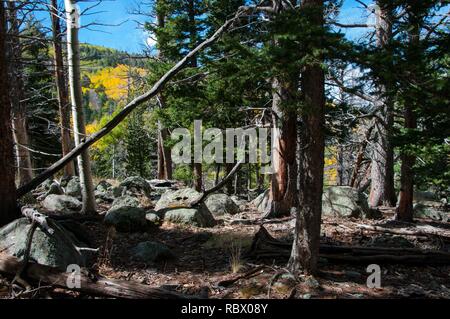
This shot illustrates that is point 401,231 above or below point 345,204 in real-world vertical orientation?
below

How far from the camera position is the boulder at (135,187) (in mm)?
13227

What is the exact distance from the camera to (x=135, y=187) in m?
13.6

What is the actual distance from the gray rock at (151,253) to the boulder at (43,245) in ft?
4.09

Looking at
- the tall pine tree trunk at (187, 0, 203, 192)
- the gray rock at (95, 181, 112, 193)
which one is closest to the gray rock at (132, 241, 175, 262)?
→ the gray rock at (95, 181, 112, 193)

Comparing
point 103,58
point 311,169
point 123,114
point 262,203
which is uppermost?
point 103,58

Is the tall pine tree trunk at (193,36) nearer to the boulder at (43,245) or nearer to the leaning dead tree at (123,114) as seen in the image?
the leaning dead tree at (123,114)

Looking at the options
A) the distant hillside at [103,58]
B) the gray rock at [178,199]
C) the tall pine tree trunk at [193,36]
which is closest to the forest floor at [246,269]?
the gray rock at [178,199]

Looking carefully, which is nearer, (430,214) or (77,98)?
(77,98)

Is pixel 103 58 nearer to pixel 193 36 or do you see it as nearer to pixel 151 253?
pixel 151 253

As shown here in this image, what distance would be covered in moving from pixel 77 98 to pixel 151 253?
4263mm

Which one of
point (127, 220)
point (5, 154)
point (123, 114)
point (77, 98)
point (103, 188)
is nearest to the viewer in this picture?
point (5, 154)

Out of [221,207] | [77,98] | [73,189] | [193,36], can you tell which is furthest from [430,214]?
[73,189]

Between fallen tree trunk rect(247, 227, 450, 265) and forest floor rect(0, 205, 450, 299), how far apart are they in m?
0.11

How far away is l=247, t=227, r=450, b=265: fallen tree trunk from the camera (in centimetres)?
616
